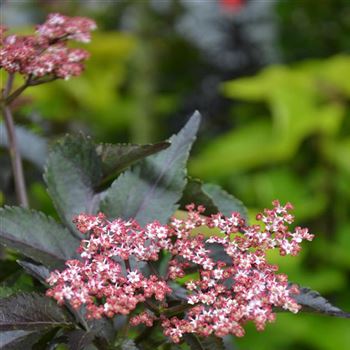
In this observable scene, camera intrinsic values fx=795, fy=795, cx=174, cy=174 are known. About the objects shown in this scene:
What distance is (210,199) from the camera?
0.70m

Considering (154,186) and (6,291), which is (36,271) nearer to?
(6,291)

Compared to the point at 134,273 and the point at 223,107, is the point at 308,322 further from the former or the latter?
the point at 134,273

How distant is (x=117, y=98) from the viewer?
3.22 metres

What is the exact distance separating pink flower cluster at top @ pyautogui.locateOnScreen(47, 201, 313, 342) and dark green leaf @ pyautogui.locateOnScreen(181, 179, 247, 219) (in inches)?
4.0

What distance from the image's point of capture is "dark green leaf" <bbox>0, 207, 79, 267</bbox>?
64 centimetres

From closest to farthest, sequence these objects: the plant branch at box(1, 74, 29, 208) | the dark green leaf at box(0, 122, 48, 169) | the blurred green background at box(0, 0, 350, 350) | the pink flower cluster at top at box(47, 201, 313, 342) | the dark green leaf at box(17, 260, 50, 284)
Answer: the pink flower cluster at top at box(47, 201, 313, 342) < the dark green leaf at box(17, 260, 50, 284) < the plant branch at box(1, 74, 29, 208) < the dark green leaf at box(0, 122, 48, 169) < the blurred green background at box(0, 0, 350, 350)

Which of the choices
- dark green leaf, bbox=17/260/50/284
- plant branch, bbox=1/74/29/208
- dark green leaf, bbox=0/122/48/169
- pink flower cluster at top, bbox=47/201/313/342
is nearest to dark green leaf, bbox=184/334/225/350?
pink flower cluster at top, bbox=47/201/313/342

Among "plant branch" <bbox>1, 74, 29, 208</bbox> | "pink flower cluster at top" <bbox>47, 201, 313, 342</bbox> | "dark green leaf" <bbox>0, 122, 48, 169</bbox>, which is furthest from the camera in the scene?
"dark green leaf" <bbox>0, 122, 48, 169</bbox>

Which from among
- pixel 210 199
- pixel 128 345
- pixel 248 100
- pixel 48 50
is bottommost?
pixel 128 345

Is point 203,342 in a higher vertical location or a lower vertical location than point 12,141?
lower

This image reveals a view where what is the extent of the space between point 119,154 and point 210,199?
0.09 m

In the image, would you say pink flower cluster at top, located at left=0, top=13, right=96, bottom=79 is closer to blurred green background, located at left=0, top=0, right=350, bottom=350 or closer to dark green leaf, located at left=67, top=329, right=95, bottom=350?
dark green leaf, located at left=67, top=329, right=95, bottom=350

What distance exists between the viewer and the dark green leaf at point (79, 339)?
1.87 feet

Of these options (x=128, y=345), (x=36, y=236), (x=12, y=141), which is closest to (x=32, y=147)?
(x=12, y=141)
